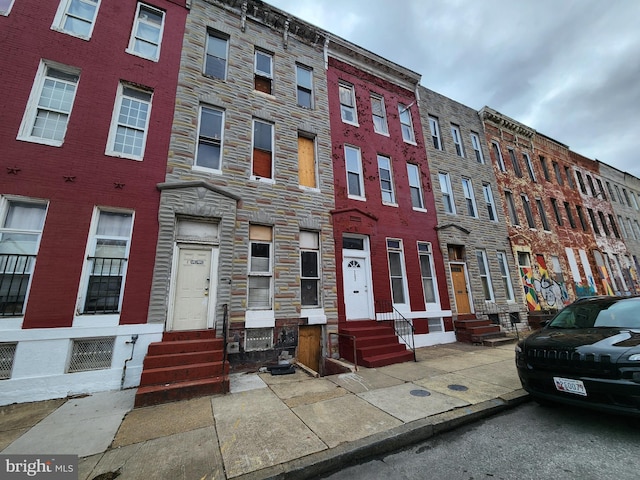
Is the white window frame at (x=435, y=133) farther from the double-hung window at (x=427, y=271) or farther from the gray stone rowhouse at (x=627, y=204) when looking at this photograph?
the gray stone rowhouse at (x=627, y=204)

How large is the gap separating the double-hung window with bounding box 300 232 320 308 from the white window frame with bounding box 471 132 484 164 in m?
11.4

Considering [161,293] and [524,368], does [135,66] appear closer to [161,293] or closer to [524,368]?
[161,293]

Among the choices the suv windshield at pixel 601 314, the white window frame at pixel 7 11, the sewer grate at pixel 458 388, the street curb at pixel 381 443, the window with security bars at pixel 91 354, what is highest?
the white window frame at pixel 7 11

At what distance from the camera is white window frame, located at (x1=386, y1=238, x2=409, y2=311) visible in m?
10.2

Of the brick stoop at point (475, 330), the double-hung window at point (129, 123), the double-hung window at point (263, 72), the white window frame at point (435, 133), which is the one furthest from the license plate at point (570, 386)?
the white window frame at point (435, 133)

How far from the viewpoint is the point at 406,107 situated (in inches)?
523

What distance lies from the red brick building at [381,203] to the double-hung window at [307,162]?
33.8 inches

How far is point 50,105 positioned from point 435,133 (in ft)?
48.2

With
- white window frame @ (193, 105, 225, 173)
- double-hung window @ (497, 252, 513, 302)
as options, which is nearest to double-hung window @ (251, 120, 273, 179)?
white window frame @ (193, 105, 225, 173)

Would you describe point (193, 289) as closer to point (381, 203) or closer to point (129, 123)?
point (129, 123)

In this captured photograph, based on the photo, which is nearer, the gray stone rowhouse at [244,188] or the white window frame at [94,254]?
the white window frame at [94,254]

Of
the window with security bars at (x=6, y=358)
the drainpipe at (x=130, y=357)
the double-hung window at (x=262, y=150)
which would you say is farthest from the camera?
the double-hung window at (x=262, y=150)

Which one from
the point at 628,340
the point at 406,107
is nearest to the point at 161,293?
the point at 628,340

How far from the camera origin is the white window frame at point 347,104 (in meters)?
11.4
